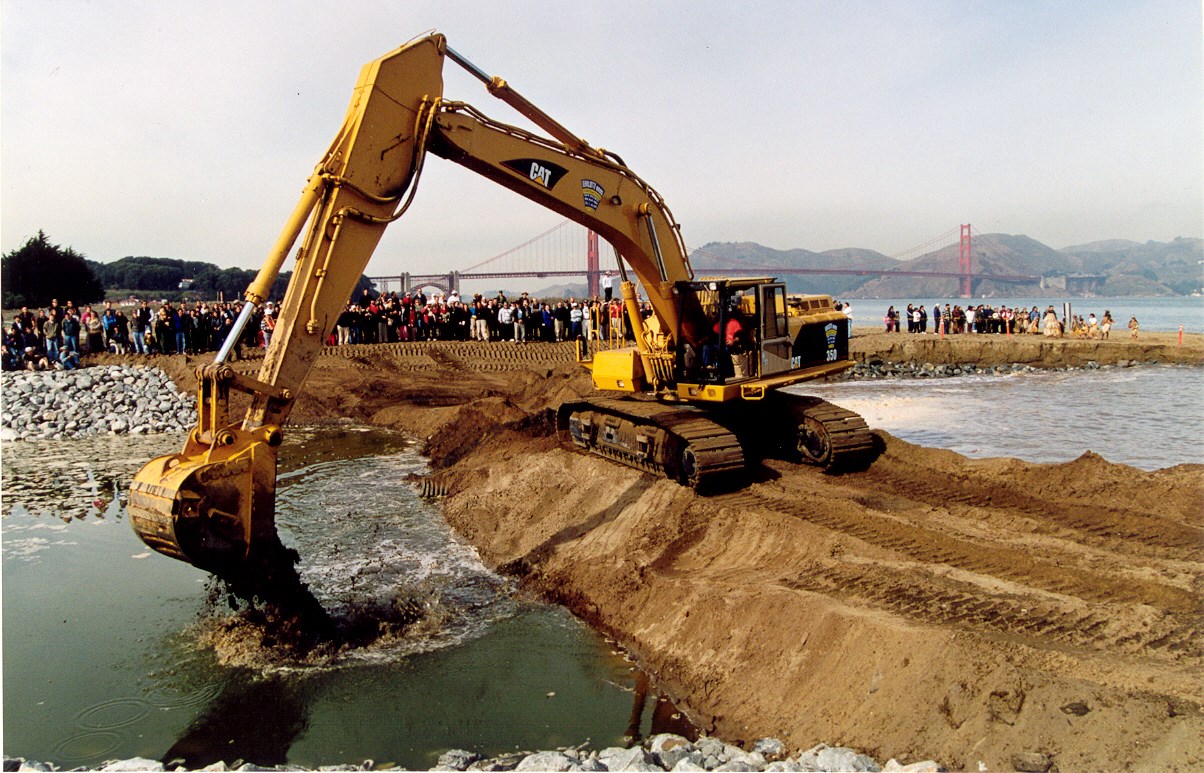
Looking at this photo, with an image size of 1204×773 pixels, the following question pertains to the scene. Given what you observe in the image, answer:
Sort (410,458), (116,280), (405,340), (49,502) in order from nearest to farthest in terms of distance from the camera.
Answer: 1. (49,502)
2. (410,458)
3. (405,340)
4. (116,280)

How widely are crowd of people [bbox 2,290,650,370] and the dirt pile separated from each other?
1276 cm

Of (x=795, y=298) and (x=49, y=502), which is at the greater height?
(x=795, y=298)

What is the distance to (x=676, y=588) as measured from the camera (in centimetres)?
825

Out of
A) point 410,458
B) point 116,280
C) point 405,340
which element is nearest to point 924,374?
point 405,340

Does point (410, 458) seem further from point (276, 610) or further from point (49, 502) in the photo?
point (276, 610)

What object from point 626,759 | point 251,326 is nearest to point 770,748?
point 626,759

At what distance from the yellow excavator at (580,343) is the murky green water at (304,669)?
1.27m

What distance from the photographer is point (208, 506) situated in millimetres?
→ 6832

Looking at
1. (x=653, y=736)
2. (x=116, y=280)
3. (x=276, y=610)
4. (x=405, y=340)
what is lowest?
(x=653, y=736)

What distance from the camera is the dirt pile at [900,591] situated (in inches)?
212

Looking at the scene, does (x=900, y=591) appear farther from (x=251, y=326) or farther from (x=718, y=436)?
(x=251, y=326)

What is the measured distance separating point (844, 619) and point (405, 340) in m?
24.7

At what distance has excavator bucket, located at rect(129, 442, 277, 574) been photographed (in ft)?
21.9

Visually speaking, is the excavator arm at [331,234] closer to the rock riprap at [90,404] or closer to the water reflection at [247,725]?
the water reflection at [247,725]
